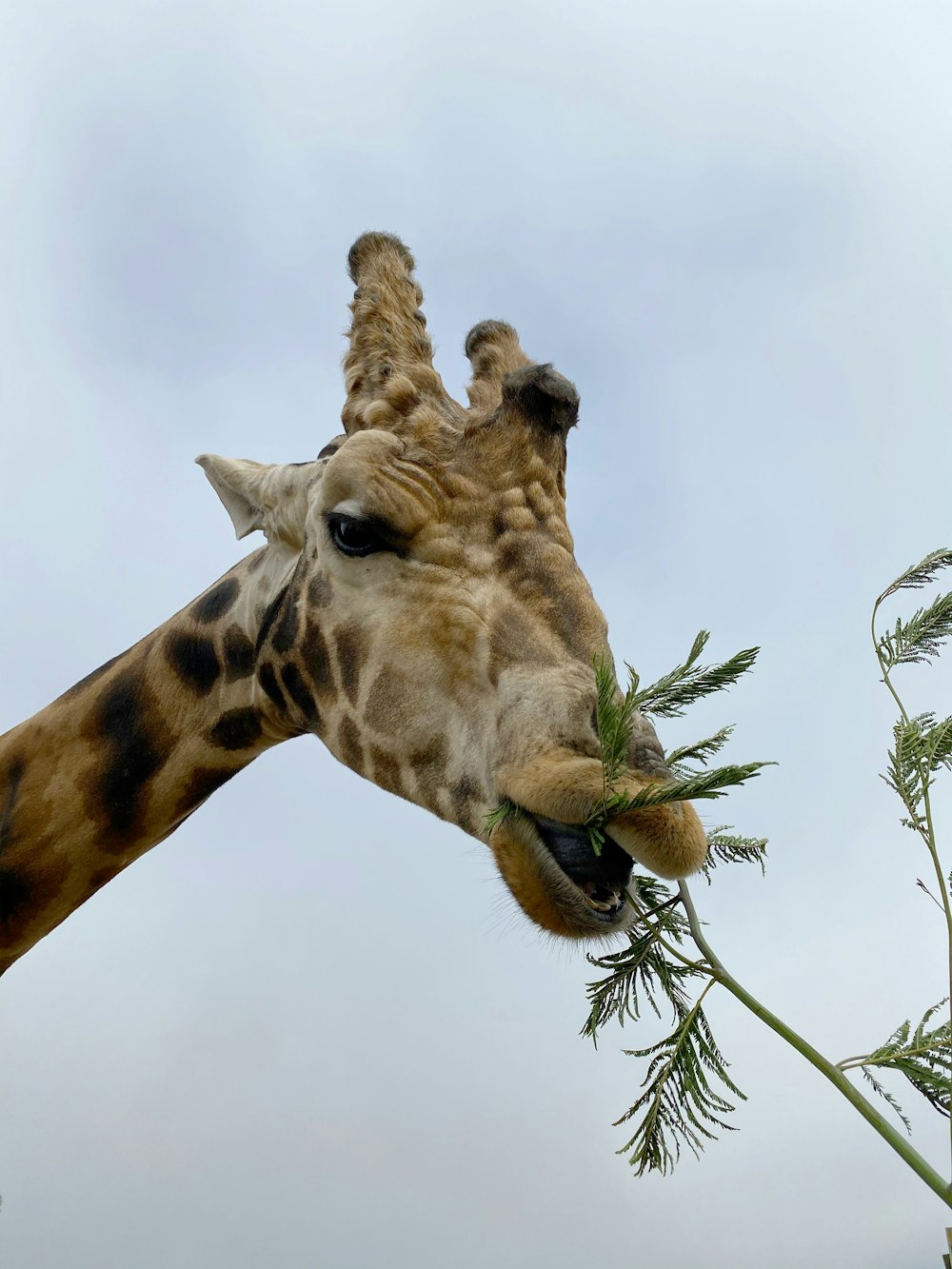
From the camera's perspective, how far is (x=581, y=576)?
12.0ft

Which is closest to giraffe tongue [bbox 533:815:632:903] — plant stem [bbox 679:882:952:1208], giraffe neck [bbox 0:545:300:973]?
plant stem [bbox 679:882:952:1208]

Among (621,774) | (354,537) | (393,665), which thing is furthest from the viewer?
(354,537)

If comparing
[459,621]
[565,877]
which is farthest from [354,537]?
[565,877]

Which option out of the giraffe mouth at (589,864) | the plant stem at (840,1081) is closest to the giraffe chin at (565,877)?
the giraffe mouth at (589,864)

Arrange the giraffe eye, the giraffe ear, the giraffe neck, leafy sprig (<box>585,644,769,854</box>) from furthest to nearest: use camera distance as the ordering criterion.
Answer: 1. the giraffe neck
2. the giraffe ear
3. the giraffe eye
4. leafy sprig (<box>585,644,769,854</box>)

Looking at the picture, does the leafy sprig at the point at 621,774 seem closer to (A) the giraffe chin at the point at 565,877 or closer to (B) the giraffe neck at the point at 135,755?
(A) the giraffe chin at the point at 565,877

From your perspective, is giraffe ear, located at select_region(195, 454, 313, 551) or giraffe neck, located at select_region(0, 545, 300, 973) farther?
giraffe neck, located at select_region(0, 545, 300, 973)

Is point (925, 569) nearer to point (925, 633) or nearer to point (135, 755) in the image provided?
point (925, 633)

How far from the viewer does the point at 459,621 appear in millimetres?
3453

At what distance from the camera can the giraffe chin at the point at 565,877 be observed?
Answer: 2.88 metres

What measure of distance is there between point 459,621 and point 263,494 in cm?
171

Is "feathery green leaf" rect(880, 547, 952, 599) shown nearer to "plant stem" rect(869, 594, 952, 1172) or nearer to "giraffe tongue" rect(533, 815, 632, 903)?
"plant stem" rect(869, 594, 952, 1172)

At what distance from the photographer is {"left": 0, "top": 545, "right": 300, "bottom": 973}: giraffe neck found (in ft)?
15.9

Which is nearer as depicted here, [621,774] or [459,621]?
[621,774]
